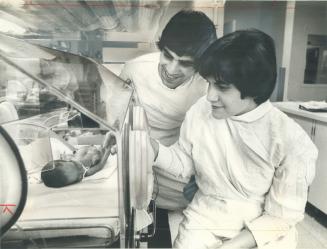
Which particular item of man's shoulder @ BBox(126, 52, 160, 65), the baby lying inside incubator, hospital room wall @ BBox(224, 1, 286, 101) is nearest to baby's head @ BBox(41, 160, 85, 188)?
the baby lying inside incubator

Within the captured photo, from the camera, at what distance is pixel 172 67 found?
109 cm

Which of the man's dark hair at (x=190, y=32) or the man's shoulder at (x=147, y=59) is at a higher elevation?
the man's dark hair at (x=190, y=32)

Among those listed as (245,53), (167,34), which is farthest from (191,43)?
(245,53)

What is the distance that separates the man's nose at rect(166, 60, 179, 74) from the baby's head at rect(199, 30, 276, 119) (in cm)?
9

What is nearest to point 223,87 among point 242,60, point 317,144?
point 242,60

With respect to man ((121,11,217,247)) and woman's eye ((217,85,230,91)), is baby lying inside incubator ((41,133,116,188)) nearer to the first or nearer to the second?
man ((121,11,217,247))

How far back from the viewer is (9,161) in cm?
108

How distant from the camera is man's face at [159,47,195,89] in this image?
3.51ft

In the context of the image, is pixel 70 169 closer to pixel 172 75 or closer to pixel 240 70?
pixel 172 75

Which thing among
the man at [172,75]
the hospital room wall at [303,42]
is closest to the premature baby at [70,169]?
the man at [172,75]

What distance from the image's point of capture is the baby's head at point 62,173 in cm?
107

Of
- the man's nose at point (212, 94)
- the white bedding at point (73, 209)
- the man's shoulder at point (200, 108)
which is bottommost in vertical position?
the white bedding at point (73, 209)

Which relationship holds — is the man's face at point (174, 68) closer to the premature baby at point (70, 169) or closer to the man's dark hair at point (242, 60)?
the man's dark hair at point (242, 60)

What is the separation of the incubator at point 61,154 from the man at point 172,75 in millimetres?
73
